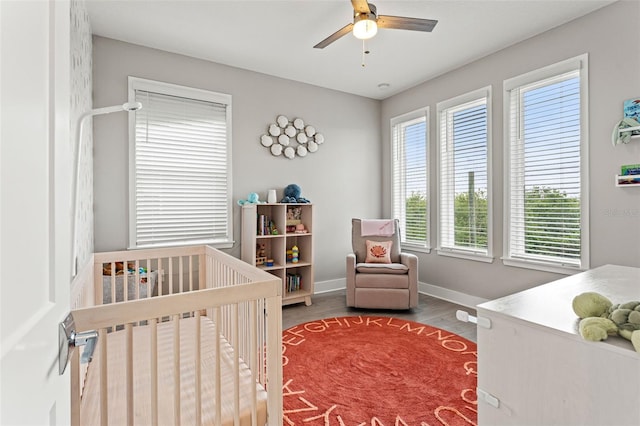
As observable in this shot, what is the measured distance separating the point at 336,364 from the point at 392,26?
96.5 inches

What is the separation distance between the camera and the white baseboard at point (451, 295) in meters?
3.58

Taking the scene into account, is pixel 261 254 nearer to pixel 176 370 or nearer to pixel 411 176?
pixel 411 176

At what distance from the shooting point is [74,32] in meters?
1.99

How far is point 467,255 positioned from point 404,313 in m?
0.98

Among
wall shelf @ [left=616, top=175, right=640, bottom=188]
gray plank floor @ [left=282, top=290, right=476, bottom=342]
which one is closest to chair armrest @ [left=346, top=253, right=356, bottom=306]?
gray plank floor @ [left=282, top=290, right=476, bottom=342]

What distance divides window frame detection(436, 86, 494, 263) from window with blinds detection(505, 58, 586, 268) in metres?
0.19

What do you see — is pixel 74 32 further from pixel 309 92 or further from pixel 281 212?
pixel 309 92

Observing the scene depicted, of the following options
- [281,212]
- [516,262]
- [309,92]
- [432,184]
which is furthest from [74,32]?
[516,262]

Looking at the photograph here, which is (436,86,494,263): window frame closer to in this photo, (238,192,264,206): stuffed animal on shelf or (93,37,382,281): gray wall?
(93,37,382,281): gray wall

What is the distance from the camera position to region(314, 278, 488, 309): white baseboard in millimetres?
3609

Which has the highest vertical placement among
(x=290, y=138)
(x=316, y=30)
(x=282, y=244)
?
(x=316, y=30)

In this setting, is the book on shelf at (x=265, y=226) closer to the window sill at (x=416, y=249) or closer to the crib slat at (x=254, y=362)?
the window sill at (x=416, y=249)

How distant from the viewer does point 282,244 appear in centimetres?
366

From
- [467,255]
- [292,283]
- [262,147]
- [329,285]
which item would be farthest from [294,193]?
[467,255]
